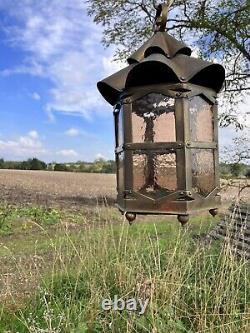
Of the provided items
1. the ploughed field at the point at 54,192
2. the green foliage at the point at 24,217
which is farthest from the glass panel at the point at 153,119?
the ploughed field at the point at 54,192

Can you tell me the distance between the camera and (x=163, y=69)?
1.92 m

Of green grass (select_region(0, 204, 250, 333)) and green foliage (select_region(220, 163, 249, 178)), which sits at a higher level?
green foliage (select_region(220, 163, 249, 178))

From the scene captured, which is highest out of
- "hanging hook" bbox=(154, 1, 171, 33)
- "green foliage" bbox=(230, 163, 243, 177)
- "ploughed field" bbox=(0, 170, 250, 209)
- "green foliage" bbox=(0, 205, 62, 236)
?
"hanging hook" bbox=(154, 1, 171, 33)

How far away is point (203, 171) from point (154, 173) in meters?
0.27

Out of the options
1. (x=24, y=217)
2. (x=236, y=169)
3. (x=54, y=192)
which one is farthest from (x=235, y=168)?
(x=54, y=192)

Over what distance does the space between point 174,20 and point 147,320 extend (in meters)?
8.49

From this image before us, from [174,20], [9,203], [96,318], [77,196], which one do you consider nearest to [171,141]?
[96,318]

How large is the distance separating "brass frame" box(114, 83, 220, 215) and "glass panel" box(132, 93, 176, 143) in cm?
3

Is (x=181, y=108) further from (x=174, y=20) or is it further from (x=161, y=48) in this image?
(x=174, y=20)

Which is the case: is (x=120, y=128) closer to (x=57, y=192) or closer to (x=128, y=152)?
(x=128, y=152)

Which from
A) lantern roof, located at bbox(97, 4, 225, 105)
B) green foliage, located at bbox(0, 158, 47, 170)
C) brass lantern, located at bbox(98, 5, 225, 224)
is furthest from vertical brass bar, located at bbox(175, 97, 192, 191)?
green foliage, located at bbox(0, 158, 47, 170)

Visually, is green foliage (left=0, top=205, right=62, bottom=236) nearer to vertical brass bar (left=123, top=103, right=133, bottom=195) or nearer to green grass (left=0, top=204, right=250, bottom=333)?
green grass (left=0, top=204, right=250, bottom=333)

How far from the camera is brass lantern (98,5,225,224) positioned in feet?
6.28

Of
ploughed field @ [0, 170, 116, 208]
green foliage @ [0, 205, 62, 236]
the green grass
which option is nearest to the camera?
the green grass
